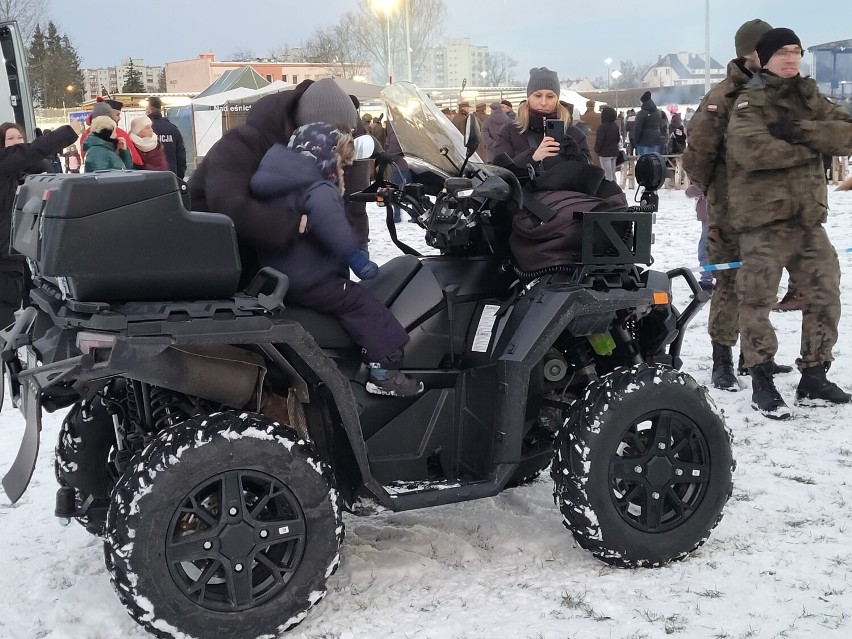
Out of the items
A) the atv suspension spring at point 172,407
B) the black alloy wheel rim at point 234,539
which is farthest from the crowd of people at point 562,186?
the black alloy wheel rim at point 234,539

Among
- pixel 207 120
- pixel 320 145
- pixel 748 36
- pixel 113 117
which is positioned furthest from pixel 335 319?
pixel 207 120

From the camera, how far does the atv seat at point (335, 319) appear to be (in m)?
3.34

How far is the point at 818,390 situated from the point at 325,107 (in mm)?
3930

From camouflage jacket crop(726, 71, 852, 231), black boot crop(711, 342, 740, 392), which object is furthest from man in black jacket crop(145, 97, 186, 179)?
camouflage jacket crop(726, 71, 852, 231)

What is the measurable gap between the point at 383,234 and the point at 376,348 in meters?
11.3

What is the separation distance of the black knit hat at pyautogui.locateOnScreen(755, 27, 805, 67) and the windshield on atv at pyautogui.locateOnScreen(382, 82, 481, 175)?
2654 millimetres

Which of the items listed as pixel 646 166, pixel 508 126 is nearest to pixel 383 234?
pixel 508 126

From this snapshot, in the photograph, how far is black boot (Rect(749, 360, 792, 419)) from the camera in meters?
5.61

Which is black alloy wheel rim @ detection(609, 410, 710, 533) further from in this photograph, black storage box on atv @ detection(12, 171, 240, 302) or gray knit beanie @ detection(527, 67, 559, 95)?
gray knit beanie @ detection(527, 67, 559, 95)

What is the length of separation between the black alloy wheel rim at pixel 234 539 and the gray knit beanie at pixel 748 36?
481 centimetres

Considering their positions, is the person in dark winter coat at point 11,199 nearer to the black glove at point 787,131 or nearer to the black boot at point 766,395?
the black glove at point 787,131

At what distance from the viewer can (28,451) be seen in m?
2.94

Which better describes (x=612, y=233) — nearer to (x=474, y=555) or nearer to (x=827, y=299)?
(x=474, y=555)

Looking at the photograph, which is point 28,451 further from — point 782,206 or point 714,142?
point 714,142
